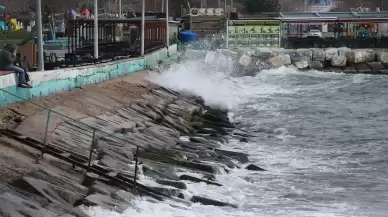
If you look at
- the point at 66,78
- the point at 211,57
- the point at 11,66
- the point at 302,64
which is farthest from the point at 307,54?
the point at 11,66

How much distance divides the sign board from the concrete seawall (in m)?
30.6

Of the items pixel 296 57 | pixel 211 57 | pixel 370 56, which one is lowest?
pixel 296 57

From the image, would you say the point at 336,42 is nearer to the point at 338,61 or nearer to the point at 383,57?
the point at 338,61

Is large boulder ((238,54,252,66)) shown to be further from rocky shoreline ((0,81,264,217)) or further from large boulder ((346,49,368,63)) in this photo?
rocky shoreline ((0,81,264,217))

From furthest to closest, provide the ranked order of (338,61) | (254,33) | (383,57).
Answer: (254,33)
(383,57)
(338,61)

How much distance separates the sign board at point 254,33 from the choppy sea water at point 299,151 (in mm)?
17857

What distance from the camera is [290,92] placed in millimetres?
45156

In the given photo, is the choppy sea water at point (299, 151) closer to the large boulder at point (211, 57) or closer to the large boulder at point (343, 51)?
the large boulder at point (211, 57)

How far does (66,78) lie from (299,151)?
696 cm

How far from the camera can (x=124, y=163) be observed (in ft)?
49.9

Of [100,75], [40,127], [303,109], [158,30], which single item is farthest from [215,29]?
[40,127]

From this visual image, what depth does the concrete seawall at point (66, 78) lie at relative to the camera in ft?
57.8

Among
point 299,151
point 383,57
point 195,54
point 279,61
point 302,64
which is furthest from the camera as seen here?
point 383,57

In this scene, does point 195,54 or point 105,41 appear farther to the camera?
point 195,54
